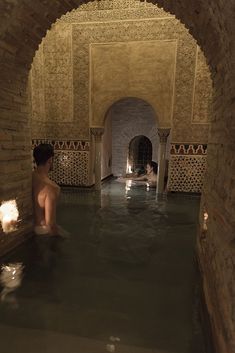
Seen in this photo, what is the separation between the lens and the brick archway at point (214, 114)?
6.21 ft

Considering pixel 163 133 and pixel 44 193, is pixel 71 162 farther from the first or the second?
pixel 44 193

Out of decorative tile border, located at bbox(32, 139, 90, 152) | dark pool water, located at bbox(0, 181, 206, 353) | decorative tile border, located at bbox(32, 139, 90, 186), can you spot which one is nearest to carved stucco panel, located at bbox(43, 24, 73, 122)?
decorative tile border, located at bbox(32, 139, 90, 152)

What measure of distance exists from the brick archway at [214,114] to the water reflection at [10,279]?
75 centimetres

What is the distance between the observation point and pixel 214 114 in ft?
10.1

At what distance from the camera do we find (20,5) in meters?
2.79

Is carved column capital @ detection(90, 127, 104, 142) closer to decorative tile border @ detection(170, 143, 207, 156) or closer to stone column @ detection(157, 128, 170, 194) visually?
stone column @ detection(157, 128, 170, 194)

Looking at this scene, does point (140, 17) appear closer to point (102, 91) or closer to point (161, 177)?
point (102, 91)

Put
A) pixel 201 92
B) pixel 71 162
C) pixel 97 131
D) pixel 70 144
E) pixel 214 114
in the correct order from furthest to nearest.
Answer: pixel 71 162 → pixel 70 144 → pixel 97 131 → pixel 201 92 → pixel 214 114

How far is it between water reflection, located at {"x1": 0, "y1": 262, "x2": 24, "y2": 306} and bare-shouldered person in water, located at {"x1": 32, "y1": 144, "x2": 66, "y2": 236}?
69 centimetres

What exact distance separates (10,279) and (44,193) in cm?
120

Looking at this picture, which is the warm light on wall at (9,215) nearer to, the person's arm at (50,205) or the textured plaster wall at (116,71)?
the person's arm at (50,205)

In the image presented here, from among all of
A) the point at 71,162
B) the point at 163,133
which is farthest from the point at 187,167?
the point at 71,162

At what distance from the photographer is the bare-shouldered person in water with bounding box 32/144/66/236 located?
11.6ft

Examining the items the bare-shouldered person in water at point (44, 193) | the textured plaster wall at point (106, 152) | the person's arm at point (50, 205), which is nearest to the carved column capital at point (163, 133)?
the textured plaster wall at point (106, 152)
